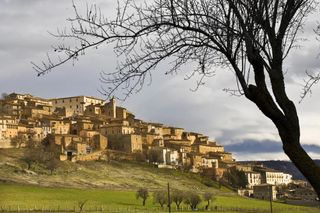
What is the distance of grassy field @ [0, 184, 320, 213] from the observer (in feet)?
220

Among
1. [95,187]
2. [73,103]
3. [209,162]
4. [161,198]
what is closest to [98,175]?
[95,187]

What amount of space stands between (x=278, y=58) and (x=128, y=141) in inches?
5366

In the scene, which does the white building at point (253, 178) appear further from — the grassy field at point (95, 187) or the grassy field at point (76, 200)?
the grassy field at point (76, 200)

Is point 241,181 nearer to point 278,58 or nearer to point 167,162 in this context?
point 167,162

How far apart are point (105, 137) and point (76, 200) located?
66063 millimetres

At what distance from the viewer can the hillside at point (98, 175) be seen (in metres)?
99.9

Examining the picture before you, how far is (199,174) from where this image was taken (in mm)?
140250

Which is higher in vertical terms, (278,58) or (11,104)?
(11,104)

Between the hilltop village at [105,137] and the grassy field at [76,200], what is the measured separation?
33.9 metres

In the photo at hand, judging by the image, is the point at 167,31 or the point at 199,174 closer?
the point at 167,31

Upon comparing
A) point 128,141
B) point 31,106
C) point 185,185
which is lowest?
point 185,185

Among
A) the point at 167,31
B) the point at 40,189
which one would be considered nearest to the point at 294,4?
the point at 167,31

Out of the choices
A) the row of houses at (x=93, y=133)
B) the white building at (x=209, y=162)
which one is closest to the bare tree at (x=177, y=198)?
the row of houses at (x=93, y=133)

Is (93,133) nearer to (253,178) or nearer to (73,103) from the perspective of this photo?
(73,103)
